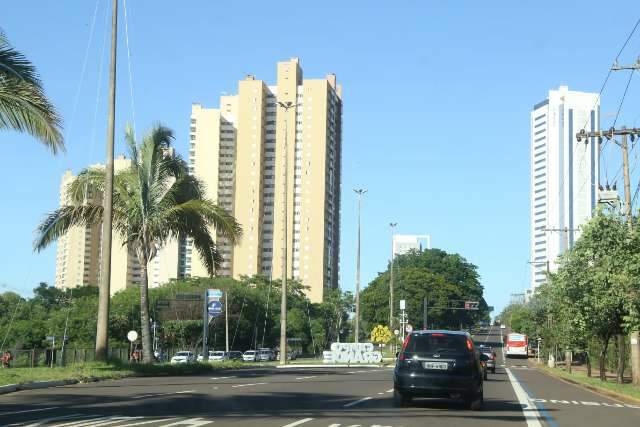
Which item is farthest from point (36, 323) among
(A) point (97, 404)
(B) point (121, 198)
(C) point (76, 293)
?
(A) point (97, 404)

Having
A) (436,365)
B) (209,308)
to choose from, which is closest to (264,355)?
(209,308)

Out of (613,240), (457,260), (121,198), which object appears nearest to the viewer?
(613,240)

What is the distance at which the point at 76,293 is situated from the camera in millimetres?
111625

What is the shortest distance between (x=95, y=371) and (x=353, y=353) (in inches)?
1264

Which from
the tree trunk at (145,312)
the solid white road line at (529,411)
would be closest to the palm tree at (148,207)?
the tree trunk at (145,312)

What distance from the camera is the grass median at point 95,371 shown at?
22.5m

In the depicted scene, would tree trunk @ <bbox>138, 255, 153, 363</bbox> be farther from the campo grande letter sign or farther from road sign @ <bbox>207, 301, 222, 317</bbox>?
the campo grande letter sign

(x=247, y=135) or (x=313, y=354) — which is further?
(x=247, y=135)

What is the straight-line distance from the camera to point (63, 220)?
31.6 m

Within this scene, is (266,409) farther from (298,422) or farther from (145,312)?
(145,312)

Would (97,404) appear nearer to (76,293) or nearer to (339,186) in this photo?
(76,293)

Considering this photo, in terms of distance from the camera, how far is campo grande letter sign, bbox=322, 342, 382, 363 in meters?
56.2

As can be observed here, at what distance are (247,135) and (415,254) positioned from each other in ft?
115

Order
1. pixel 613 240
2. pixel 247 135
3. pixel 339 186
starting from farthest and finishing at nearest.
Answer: pixel 339 186, pixel 247 135, pixel 613 240
